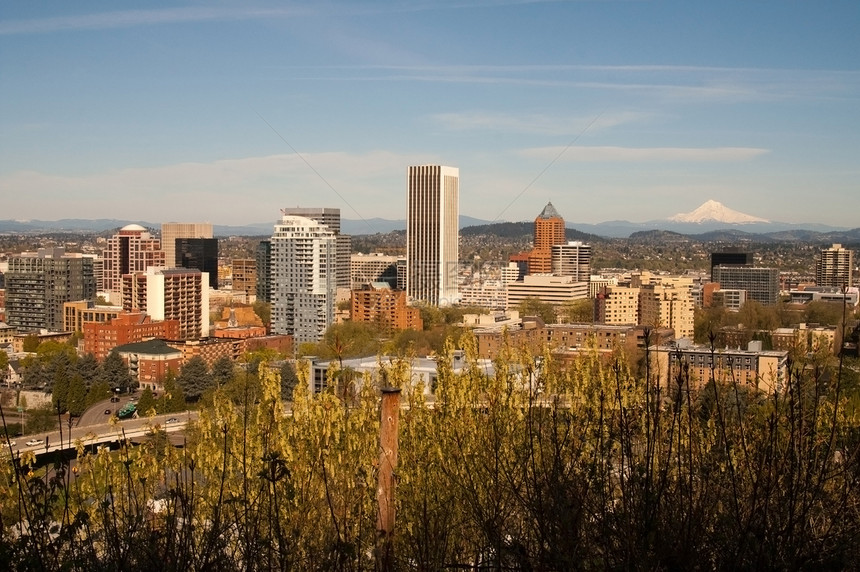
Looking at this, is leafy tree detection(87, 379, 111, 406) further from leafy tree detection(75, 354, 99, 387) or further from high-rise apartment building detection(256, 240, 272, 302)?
high-rise apartment building detection(256, 240, 272, 302)

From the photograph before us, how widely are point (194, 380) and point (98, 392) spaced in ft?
6.39

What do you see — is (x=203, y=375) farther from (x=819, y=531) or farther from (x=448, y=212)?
(x=448, y=212)

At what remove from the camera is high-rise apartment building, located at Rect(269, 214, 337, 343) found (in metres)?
32.3

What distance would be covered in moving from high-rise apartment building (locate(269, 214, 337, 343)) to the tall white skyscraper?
14172mm

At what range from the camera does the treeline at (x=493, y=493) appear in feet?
6.65

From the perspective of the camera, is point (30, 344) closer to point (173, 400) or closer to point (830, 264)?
point (173, 400)

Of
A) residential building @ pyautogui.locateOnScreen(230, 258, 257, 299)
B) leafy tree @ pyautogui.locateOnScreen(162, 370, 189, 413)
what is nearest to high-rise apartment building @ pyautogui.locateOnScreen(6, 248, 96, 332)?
residential building @ pyautogui.locateOnScreen(230, 258, 257, 299)

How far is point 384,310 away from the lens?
110ft

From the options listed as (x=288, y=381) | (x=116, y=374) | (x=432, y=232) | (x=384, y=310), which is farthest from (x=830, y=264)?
(x=116, y=374)

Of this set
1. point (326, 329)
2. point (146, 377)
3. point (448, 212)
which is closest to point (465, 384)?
point (146, 377)

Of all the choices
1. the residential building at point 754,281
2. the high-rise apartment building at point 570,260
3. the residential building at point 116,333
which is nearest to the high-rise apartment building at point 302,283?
the residential building at point 116,333

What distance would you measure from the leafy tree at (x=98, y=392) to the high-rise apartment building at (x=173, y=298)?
9.73 metres

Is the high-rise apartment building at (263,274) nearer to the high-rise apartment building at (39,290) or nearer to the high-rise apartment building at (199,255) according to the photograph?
the high-rise apartment building at (199,255)

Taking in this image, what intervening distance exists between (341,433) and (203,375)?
1781cm
